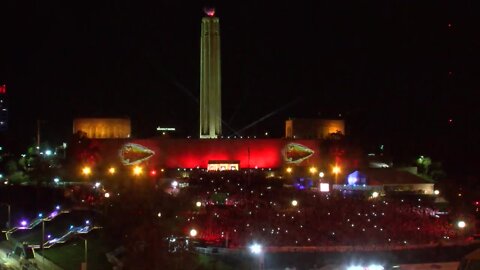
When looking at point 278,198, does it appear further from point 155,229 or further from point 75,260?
point 155,229

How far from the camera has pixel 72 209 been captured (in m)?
23.8

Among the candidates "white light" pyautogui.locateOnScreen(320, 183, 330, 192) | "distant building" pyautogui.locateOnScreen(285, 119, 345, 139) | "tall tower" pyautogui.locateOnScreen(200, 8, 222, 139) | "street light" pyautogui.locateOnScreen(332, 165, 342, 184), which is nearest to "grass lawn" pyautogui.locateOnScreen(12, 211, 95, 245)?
"white light" pyautogui.locateOnScreen(320, 183, 330, 192)

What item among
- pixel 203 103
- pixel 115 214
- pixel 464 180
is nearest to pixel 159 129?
pixel 203 103

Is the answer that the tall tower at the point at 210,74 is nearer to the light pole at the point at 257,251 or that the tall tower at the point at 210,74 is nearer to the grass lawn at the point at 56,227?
the grass lawn at the point at 56,227

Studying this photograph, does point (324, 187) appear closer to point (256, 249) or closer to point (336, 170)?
point (336, 170)

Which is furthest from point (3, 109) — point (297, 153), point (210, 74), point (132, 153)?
point (297, 153)

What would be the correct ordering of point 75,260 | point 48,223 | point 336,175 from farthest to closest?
point 336,175 → point 48,223 → point 75,260

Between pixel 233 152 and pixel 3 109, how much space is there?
82.3ft

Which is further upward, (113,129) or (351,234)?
(113,129)

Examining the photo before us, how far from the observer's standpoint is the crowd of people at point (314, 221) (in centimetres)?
1809

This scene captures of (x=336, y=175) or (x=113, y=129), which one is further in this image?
(x=113, y=129)

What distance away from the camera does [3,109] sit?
184ft

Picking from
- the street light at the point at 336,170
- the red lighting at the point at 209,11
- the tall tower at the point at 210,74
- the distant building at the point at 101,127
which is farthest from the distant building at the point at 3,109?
the street light at the point at 336,170

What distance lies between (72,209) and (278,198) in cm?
754
